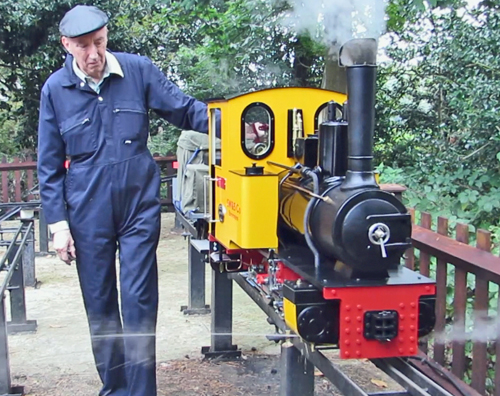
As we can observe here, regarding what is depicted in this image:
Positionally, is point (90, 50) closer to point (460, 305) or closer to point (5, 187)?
point (460, 305)

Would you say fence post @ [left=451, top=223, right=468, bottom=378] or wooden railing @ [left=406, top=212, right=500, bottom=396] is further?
fence post @ [left=451, top=223, right=468, bottom=378]

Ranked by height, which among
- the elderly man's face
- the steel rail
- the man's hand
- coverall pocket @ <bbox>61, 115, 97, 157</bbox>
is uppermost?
the elderly man's face

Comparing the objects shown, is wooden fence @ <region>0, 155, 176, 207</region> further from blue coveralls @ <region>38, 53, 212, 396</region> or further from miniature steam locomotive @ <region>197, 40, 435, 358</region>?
blue coveralls @ <region>38, 53, 212, 396</region>

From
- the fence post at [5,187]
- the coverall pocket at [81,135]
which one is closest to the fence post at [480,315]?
the coverall pocket at [81,135]

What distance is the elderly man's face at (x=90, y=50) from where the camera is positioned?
3047mm

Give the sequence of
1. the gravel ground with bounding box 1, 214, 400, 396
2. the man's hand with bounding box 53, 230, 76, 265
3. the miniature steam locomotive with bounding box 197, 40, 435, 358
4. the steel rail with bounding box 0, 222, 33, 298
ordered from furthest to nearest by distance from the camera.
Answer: the gravel ground with bounding box 1, 214, 400, 396
the steel rail with bounding box 0, 222, 33, 298
the man's hand with bounding box 53, 230, 76, 265
the miniature steam locomotive with bounding box 197, 40, 435, 358

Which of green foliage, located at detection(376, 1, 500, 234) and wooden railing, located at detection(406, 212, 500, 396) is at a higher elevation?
green foliage, located at detection(376, 1, 500, 234)

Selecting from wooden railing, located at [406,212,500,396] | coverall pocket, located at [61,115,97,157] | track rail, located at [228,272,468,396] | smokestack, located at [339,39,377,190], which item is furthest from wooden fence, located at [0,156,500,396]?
coverall pocket, located at [61,115,97,157]

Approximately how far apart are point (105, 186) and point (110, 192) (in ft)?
0.12

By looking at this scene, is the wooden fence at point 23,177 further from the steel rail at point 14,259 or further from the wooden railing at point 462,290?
the wooden railing at point 462,290

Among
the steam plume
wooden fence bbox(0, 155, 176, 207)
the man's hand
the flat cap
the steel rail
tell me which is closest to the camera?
the flat cap

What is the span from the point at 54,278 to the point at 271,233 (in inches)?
178

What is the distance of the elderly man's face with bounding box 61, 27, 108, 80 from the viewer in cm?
305

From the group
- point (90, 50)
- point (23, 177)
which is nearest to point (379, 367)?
point (90, 50)
